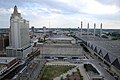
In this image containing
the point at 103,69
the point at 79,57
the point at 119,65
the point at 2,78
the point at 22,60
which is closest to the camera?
the point at 2,78

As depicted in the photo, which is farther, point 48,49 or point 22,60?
point 48,49

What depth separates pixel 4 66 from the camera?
929 inches

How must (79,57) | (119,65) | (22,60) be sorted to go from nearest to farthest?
1. (119,65)
2. (22,60)
3. (79,57)

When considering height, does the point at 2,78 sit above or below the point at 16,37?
below

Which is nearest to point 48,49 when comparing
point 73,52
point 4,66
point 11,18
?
point 73,52

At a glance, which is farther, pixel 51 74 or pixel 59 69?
pixel 59 69

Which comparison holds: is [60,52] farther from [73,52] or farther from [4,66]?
[4,66]

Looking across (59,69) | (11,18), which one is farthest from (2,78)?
(11,18)

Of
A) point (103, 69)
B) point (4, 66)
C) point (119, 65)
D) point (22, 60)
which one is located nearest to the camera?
point (119, 65)

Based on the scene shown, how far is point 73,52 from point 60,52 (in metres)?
2.36

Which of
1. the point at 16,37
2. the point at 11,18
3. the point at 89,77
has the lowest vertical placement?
the point at 89,77

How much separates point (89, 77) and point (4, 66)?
10.5 meters

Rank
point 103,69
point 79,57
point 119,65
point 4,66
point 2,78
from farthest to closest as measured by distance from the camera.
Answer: point 79,57, point 103,69, point 4,66, point 119,65, point 2,78

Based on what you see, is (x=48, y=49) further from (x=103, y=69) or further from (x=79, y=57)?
(x=103, y=69)
